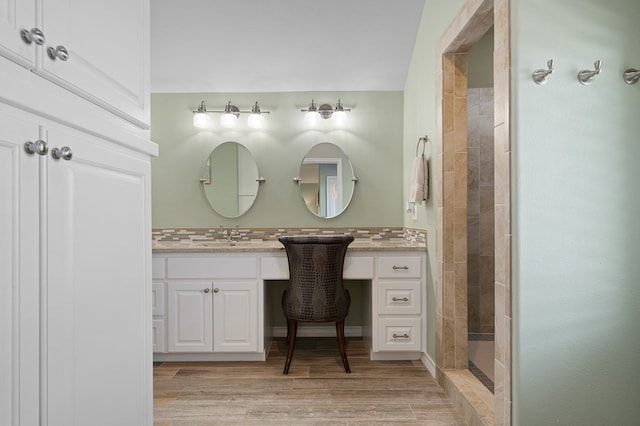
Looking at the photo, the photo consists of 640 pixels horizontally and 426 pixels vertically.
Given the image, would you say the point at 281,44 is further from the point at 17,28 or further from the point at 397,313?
the point at 17,28

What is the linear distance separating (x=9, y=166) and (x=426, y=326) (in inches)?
107

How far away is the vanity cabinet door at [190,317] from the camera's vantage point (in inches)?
115

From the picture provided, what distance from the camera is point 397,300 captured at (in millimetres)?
2953

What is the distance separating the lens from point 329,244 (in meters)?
2.67

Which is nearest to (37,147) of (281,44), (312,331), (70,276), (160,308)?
(70,276)

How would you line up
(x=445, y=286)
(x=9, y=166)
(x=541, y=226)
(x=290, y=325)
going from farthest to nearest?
(x=290, y=325)
(x=445, y=286)
(x=541, y=226)
(x=9, y=166)

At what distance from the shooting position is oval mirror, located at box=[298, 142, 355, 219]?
12.0 ft

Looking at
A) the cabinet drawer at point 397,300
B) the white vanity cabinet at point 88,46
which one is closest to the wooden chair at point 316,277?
the cabinet drawer at point 397,300

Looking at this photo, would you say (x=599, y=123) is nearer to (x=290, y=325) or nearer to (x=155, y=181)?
(x=290, y=325)

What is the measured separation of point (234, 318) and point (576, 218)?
218 centimetres

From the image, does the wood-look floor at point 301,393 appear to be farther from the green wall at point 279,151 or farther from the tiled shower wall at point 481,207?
the green wall at point 279,151

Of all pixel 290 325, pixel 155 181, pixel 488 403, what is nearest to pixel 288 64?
pixel 155 181

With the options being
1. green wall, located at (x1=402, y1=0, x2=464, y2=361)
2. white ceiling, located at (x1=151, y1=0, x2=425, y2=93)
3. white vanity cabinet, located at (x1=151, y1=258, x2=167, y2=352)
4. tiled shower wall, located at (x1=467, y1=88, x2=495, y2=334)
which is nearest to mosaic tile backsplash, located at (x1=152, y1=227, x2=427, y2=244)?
green wall, located at (x1=402, y1=0, x2=464, y2=361)

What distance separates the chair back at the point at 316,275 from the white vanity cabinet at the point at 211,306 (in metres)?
0.36
